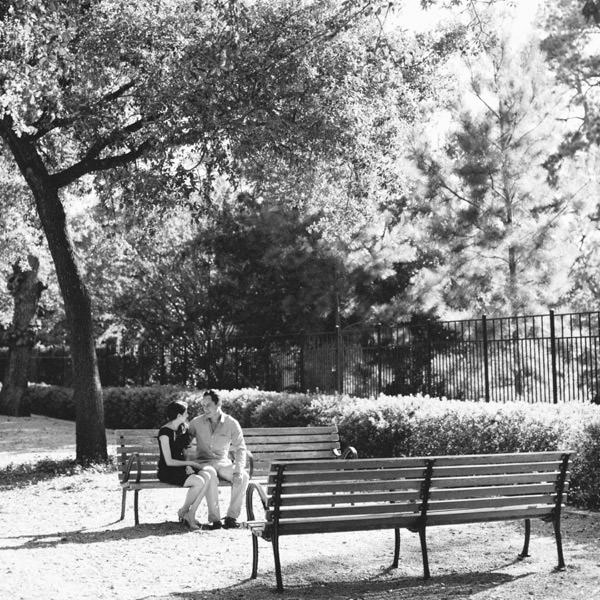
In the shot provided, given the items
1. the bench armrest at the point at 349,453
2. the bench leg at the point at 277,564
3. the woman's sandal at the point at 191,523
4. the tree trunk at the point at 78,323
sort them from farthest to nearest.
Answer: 1. the tree trunk at the point at 78,323
2. the bench armrest at the point at 349,453
3. the woman's sandal at the point at 191,523
4. the bench leg at the point at 277,564

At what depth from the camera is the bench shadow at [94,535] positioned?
8453 millimetres

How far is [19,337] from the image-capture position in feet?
98.8

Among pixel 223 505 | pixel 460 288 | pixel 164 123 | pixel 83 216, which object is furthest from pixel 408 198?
pixel 223 505

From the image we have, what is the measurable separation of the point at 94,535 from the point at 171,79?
20.9 feet

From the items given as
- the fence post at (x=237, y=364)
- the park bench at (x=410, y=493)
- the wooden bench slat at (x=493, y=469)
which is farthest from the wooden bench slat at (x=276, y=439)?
the fence post at (x=237, y=364)

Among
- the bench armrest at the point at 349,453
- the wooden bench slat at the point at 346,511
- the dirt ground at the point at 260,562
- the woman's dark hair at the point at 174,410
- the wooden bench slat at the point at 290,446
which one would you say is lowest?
the dirt ground at the point at 260,562

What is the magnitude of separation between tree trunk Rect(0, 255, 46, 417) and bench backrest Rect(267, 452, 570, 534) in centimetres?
2463

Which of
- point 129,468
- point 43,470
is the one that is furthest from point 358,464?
point 43,470

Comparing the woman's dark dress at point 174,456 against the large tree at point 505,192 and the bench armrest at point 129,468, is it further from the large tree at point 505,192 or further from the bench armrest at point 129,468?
the large tree at point 505,192

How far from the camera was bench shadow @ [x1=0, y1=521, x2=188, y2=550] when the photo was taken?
27.7 feet

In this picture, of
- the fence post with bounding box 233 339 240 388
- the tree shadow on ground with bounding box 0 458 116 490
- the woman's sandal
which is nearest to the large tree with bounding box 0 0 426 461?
the tree shadow on ground with bounding box 0 458 116 490

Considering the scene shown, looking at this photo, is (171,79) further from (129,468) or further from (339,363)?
(339,363)

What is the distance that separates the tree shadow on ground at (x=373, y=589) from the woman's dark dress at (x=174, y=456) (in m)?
2.43

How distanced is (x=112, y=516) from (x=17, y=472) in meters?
4.53
